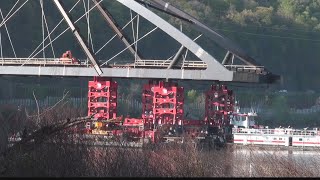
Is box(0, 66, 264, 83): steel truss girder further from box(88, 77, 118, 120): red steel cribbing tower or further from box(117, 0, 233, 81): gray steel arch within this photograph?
box(88, 77, 118, 120): red steel cribbing tower

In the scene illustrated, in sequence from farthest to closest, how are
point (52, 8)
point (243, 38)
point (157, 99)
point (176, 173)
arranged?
point (243, 38), point (52, 8), point (157, 99), point (176, 173)

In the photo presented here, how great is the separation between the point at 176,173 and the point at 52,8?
169ft

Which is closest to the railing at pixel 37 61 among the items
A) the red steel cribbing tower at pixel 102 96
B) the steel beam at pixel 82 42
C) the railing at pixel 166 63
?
the steel beam at pixel 82 42

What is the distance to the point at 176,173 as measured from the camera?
757 inches

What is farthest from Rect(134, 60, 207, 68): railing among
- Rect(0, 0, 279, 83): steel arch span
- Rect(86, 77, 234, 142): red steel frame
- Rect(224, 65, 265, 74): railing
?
Rect(224, 65, 265, 74): railing

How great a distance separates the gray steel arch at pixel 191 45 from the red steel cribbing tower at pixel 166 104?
2208mm

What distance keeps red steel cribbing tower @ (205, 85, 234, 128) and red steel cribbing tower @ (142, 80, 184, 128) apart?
1.66 meters

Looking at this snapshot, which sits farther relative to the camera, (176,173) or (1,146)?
(176,173)

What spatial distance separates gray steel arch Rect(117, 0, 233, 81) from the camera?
1455 inches

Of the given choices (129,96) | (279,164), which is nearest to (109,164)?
(279,164)

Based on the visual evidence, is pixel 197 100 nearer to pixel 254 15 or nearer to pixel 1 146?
pixel 254 15

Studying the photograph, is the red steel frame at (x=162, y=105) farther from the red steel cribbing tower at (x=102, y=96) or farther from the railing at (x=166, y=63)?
the railing at (x=166, y=63)

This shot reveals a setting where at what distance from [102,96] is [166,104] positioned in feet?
9.10

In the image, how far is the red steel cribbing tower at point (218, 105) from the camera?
40469 millimetres
